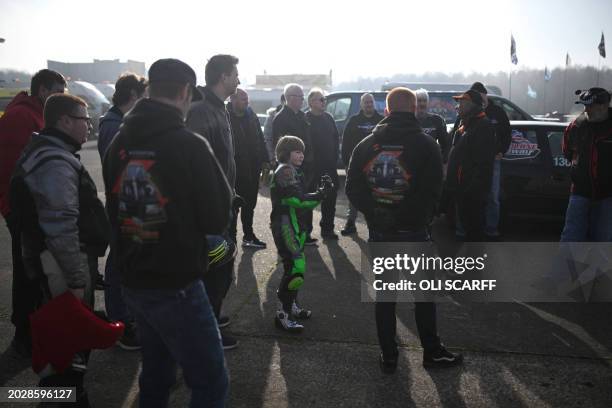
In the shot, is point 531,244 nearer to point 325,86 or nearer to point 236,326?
point 236,326

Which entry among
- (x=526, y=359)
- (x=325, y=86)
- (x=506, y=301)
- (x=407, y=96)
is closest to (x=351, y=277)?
(x=506, y=301)

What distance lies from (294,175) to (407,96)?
3.68ft

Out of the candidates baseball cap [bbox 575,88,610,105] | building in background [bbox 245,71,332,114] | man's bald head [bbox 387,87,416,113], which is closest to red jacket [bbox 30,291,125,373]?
man's bald head [bbox 387,87,416,113]

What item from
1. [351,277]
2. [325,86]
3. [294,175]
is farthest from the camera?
[325,86]

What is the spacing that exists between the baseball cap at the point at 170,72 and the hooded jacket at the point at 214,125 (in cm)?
119

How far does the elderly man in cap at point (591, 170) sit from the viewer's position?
4.78 meters

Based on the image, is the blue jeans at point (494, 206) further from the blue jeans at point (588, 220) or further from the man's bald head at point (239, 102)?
the man's bald head at point (239, 102)

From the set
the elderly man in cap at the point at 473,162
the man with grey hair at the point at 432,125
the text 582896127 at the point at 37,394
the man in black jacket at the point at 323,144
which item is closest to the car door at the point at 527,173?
the man with grey hair at the point at 432,125

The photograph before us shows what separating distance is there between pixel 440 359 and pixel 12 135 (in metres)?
3.52

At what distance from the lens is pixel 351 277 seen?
5.71 meters

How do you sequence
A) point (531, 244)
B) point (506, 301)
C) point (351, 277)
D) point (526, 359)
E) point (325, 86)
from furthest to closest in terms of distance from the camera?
1. point (325, 86)
2. point (531, 244)
3. point (351, 277)
4. point (506, 301)
5. point (526, 359)

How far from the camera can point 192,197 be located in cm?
221

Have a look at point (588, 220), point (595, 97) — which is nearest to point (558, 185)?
point (588, 220)

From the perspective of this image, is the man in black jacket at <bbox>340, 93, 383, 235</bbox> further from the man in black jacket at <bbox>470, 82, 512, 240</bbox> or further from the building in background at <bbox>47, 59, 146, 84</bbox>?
the building in background at <bbox>47, 59, 146, 84</bbox>
